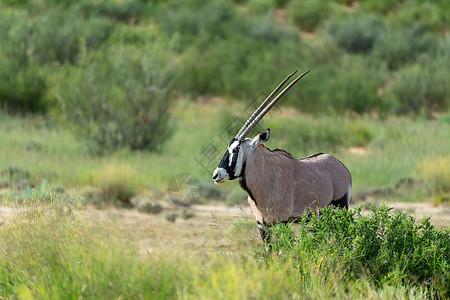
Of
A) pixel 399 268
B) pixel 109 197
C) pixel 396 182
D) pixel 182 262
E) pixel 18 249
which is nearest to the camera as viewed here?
pixel 182 262

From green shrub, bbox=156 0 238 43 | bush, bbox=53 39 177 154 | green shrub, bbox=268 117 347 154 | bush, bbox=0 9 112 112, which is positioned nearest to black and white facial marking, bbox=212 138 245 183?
green shrub, bbox=268 117 347 154

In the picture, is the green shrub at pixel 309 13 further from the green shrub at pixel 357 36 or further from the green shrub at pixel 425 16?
the green shrub at pixel 357 36

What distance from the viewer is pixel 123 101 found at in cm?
1655

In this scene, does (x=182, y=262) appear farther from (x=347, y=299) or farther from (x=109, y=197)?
(x=109, y=197)

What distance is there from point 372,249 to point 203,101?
20.2 metres

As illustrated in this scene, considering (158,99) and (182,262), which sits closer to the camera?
(182,262)

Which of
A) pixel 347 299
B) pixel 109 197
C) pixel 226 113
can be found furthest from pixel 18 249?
pixel 226 113

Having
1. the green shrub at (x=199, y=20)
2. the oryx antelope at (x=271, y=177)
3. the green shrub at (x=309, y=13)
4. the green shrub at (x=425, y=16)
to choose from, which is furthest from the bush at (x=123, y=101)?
the green shrub at (x=309, y=13)

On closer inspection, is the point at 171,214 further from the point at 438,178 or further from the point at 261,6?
the point at 261,6

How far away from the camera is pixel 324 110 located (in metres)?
22.2

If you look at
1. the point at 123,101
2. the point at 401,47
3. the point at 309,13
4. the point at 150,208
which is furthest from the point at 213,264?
the point at 309,13

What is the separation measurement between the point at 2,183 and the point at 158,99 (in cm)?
565

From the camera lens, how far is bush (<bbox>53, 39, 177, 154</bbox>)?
16.4m

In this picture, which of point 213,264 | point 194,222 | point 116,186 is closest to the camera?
point 213,264
